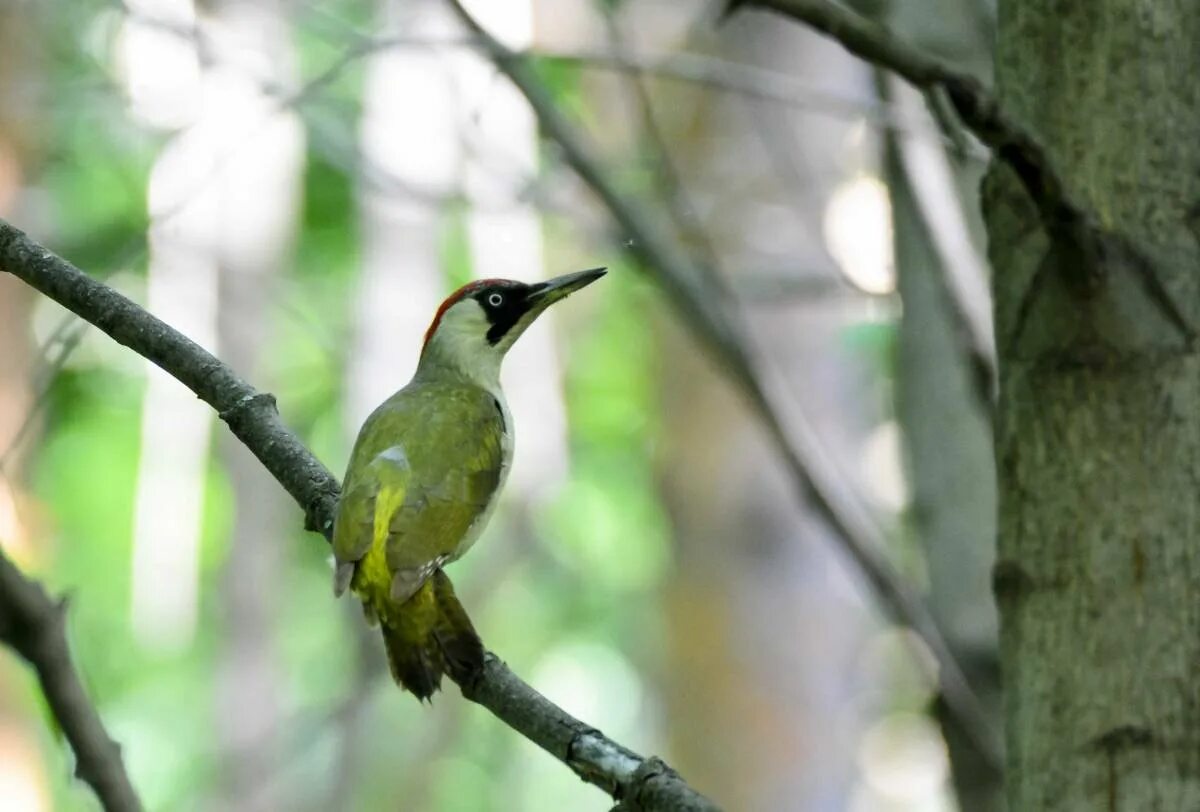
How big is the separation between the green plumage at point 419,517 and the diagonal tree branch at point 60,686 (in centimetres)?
43

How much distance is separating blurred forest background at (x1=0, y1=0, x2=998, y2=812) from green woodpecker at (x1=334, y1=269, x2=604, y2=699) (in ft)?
1.80

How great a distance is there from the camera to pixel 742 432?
8609 mm

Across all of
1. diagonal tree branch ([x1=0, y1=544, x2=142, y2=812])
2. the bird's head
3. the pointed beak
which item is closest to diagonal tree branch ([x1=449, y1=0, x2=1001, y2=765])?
the pointed beak

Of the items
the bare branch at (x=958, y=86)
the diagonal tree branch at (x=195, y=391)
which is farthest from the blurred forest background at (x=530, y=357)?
the bare branch at (x=958, y=86)

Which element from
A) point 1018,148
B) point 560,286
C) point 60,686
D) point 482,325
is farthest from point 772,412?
point 60,686

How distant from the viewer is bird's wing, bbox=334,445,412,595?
8.34 ft

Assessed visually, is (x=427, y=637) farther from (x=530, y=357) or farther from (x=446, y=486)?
(x=530, y=357)

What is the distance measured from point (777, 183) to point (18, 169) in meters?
5.19

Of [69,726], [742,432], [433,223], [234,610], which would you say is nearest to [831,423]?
[742,432]

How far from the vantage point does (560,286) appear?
12.3 feet

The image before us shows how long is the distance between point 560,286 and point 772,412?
0.60 m

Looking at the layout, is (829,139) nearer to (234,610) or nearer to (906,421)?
(906,421)

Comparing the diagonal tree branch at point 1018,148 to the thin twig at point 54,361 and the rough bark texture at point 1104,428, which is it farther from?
the thin twig at point 54,361

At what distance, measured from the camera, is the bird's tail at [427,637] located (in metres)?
2.33
